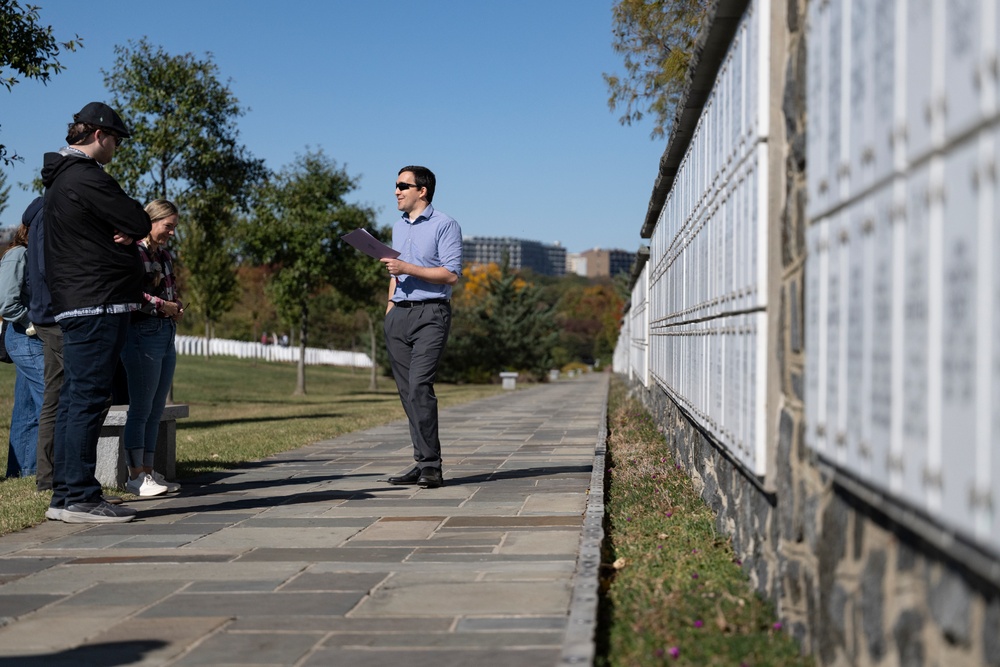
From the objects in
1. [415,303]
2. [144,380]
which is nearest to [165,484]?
[144,380]

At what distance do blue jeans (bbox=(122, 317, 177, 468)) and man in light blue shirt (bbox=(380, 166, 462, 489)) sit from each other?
147 centimetres

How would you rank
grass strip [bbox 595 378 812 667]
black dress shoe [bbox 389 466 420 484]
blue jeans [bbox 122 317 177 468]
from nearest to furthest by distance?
1. grass strip [bbox 595 378 812 667]
2. blue jeans [bbox 122 317 177 468]
3. black dress shoe [bbox 389 466 420 484]

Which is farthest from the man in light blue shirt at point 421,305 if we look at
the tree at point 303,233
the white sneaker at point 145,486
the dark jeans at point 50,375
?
the tree at point 303,233

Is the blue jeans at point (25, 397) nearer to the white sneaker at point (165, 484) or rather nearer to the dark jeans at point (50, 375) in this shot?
the dark jeans at point (50, 375)

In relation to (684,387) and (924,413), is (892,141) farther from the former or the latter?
(684,387)

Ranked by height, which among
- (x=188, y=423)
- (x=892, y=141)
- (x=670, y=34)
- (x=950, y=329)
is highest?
(x=670, y=34)

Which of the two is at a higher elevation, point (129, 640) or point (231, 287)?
point (231, 287)

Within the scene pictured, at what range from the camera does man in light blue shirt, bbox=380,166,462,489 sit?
24.7 feet

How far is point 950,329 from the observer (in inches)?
79.4

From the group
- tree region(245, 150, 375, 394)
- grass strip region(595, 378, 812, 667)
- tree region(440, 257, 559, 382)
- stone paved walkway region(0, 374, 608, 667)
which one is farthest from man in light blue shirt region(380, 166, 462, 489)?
tree region(440, 257, 559, 382)

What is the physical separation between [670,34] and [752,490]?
574 inches

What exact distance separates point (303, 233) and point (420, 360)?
2561 centimetres

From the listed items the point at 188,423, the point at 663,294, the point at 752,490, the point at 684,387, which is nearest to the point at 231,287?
the point at 188,423

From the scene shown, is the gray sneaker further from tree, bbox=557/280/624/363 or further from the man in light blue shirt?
tree, bbox=557/280/624/363
